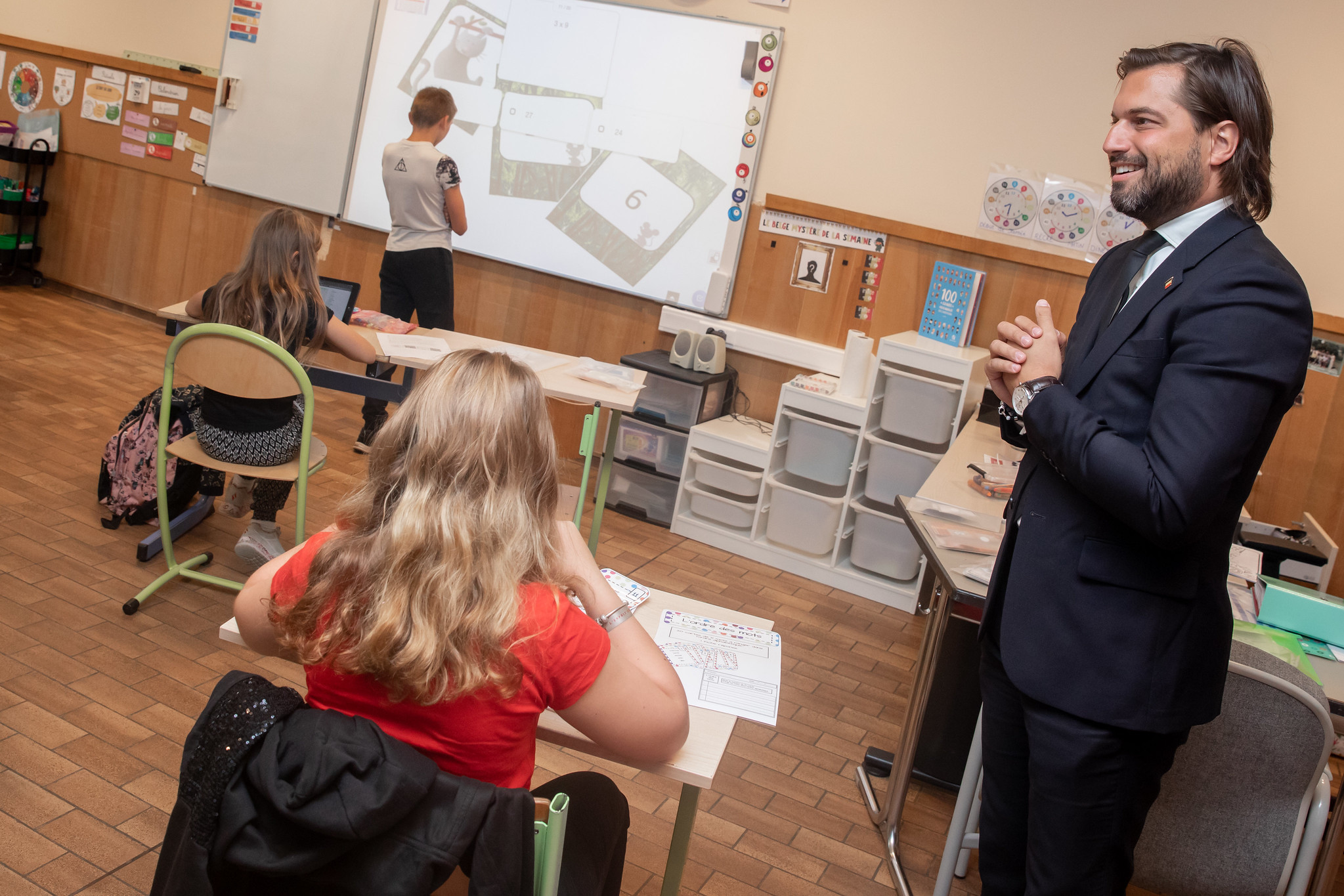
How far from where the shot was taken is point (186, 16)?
5.89 meters

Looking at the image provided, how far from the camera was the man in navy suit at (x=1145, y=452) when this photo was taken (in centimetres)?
125

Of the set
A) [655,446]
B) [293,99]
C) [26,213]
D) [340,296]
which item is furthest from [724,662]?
[26,213]

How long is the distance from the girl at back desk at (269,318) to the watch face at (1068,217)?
2884mm

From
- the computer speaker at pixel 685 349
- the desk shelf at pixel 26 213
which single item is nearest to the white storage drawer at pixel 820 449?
the computer speaker at pixel 685 349

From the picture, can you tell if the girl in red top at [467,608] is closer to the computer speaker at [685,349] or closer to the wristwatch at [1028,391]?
the wristwatch at [1028,391]

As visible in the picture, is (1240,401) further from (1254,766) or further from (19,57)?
(19,57)

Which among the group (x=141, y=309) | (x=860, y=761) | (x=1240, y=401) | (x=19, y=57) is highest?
(x=19, y=57)

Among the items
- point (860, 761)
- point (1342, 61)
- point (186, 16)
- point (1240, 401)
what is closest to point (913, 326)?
point (1342, 61)

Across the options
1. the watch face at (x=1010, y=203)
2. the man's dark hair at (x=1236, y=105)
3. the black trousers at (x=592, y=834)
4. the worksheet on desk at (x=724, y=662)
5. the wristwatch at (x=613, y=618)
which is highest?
the watch face at (x=1010, y=203)

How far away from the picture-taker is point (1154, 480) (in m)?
1.26

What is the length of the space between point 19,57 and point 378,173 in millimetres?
3133

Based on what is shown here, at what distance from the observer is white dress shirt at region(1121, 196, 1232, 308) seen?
138cm

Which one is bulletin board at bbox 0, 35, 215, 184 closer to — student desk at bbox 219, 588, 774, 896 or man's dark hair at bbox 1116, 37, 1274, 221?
student desk at bbox 219, 588, 774, 896

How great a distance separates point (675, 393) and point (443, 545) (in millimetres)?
3325
